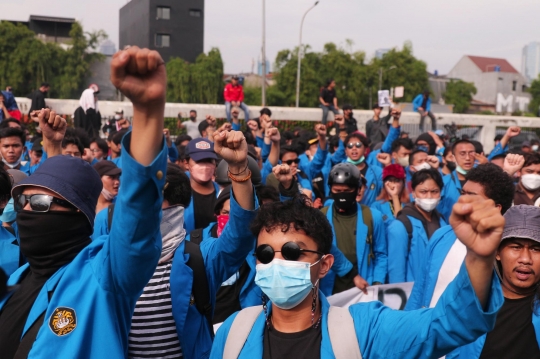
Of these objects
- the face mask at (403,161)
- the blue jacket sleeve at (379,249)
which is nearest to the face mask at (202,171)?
the blue jacket sleeve at (379,249)

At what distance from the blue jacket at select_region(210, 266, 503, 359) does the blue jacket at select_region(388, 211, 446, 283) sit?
3181 millimetres

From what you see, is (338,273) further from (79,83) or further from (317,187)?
(79,83)

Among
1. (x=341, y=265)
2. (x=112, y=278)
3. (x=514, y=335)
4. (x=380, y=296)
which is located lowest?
(x=380, y=296)

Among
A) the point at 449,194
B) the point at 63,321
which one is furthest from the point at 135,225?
the point at 449,194

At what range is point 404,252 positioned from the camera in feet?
19.4

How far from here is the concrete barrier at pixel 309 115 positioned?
2080 cm

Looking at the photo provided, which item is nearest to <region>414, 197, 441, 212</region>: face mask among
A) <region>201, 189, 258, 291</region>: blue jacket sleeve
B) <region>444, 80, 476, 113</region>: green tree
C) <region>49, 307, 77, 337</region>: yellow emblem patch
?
<region>201, 189, 258, 291</region>: blue jacket sleeve

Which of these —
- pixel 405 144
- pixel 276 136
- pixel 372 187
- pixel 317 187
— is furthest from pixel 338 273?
A: pixel 405 144

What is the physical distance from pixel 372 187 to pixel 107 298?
6.09 m

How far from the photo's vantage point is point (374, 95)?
235ft

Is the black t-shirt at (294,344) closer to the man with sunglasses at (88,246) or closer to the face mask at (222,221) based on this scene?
the man with sunglasses at (88,246)

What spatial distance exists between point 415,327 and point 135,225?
108 cm

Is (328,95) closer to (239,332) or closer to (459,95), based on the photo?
(239,332)

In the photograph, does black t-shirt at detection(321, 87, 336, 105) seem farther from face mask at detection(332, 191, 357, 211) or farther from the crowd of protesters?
the crowd of protesters
